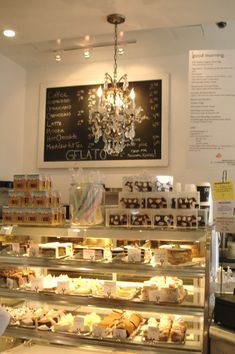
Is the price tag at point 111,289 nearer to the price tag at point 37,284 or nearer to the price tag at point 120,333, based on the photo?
the price tag at point 120,333

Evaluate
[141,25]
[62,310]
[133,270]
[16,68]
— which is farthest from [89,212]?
[16,68]

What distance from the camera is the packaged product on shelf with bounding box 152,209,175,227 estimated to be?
283cm

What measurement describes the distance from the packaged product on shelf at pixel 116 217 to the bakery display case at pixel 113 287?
56 mm

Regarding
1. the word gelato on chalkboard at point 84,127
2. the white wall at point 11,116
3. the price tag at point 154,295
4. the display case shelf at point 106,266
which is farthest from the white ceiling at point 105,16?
the price tag at point 154,295

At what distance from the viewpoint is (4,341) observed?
3.19 metres

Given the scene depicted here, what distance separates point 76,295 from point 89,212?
2.04ft

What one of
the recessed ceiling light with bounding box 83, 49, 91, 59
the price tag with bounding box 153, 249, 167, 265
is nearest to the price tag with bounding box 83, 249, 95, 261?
the price tag with bounding box 153, 249, 167, 265

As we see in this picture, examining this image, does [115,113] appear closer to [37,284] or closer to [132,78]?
[132,78]

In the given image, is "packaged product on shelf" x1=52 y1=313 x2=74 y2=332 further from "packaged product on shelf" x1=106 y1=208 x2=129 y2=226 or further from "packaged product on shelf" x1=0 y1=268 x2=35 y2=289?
"packaged product on shelf" x1=106 y1=208 x2=129 y2=226

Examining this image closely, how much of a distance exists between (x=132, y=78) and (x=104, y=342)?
12.7 feet

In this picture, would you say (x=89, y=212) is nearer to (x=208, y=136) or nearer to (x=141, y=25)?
(x=208, y=136)

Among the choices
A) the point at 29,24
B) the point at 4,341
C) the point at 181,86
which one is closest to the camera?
the point at 4,341

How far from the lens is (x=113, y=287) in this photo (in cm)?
290

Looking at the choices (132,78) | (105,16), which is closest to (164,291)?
(105,16)
